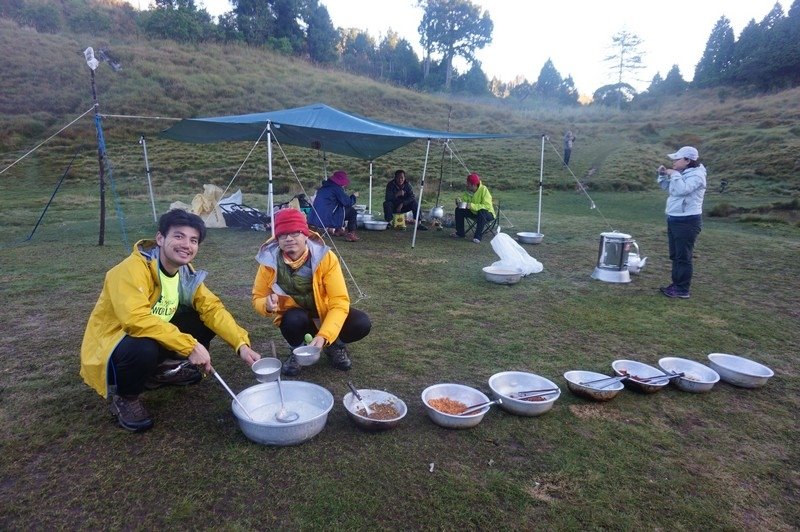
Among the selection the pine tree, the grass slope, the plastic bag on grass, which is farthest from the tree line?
the plastic bag on grass

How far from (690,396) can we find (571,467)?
121 cm

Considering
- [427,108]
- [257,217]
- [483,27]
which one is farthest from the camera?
[483,27]

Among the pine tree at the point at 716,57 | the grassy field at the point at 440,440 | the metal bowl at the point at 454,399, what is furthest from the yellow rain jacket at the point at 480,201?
the pine tree at the point at 716,57

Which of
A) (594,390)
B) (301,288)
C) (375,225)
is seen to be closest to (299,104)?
(375,225)

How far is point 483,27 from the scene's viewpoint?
46.9 meters

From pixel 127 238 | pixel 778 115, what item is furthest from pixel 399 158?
pixel 778 115

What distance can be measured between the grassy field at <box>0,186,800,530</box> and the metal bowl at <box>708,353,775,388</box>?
0.07 metres

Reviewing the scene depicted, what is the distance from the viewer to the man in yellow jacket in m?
2.13

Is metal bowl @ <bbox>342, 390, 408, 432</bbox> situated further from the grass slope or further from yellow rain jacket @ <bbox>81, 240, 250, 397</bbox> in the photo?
yellow rain jacket @ <bbox>81, 240, 250, 397</bbox>

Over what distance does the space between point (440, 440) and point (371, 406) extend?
42 centimetres

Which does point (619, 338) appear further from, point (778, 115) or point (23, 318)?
point (778, 115)

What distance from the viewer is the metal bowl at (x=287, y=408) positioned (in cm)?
214

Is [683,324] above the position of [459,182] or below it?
below

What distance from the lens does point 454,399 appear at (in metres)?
2.66
